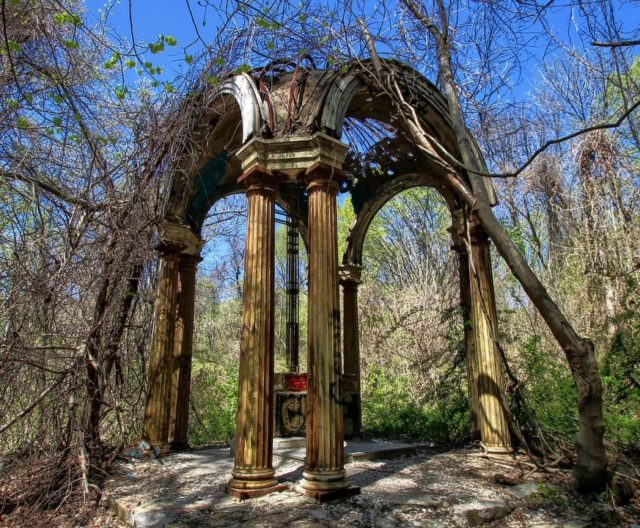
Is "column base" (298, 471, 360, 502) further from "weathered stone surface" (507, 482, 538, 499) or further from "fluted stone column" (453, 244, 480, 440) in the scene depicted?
"fluted stone column" (453, 244, 480, 440)

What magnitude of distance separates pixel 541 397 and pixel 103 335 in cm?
730

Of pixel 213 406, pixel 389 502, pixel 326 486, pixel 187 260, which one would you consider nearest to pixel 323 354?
pixel 326 486

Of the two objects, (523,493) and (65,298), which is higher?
(65,298)

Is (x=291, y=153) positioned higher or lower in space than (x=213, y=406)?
higher

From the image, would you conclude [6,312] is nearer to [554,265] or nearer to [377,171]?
[377,171]

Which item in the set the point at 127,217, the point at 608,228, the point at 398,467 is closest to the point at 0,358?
the point at 127,217

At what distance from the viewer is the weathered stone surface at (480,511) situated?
4012mm

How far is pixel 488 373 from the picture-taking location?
6.74 metres

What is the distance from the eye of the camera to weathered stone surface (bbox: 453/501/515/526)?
4.01 m

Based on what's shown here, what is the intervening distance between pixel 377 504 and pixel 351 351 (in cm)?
567

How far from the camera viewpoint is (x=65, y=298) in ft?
18.4

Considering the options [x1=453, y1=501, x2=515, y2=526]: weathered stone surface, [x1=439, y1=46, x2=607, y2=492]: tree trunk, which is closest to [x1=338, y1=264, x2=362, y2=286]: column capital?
[x1=439, y1=46, x2=607, y2=492]: tree trunk

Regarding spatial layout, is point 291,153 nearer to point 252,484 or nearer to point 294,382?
point 252,484

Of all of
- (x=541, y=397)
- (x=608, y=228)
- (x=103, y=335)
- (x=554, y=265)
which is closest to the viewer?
(x=103, y=335)
